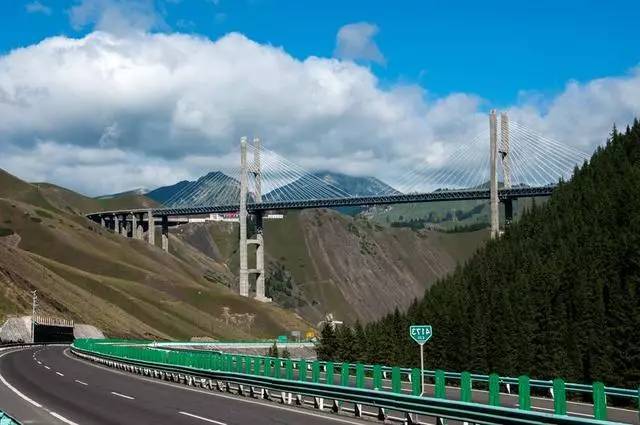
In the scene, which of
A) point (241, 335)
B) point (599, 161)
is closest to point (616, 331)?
point (599, 161)

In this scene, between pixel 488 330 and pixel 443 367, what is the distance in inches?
270

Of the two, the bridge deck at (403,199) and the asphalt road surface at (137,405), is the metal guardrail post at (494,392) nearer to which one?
the asphalt road surface at (137,405)

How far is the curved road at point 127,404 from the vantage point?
23797 millimetres

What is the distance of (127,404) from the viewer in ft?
93.3

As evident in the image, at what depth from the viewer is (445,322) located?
262 feet

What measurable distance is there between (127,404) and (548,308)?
159ft

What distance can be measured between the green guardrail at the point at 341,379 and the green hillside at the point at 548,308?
29.3 metres

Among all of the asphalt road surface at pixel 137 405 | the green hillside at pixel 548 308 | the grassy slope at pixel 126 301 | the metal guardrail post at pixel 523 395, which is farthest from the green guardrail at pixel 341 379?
the grassy slope at pixel 126 301

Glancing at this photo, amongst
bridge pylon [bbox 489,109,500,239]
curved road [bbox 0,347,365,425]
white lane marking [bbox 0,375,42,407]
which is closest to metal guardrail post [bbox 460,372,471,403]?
curved road [bbox 0,347,365,425]

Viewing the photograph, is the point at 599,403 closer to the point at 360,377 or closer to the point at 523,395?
the point at 523,395

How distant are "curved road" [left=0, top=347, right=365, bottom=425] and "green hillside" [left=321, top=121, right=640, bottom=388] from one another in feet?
109

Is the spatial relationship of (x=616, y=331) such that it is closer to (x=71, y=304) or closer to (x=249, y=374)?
(x=249, y=374)

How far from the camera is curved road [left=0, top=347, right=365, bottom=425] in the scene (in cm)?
2380

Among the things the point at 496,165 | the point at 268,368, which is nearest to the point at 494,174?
the point at 496,165
